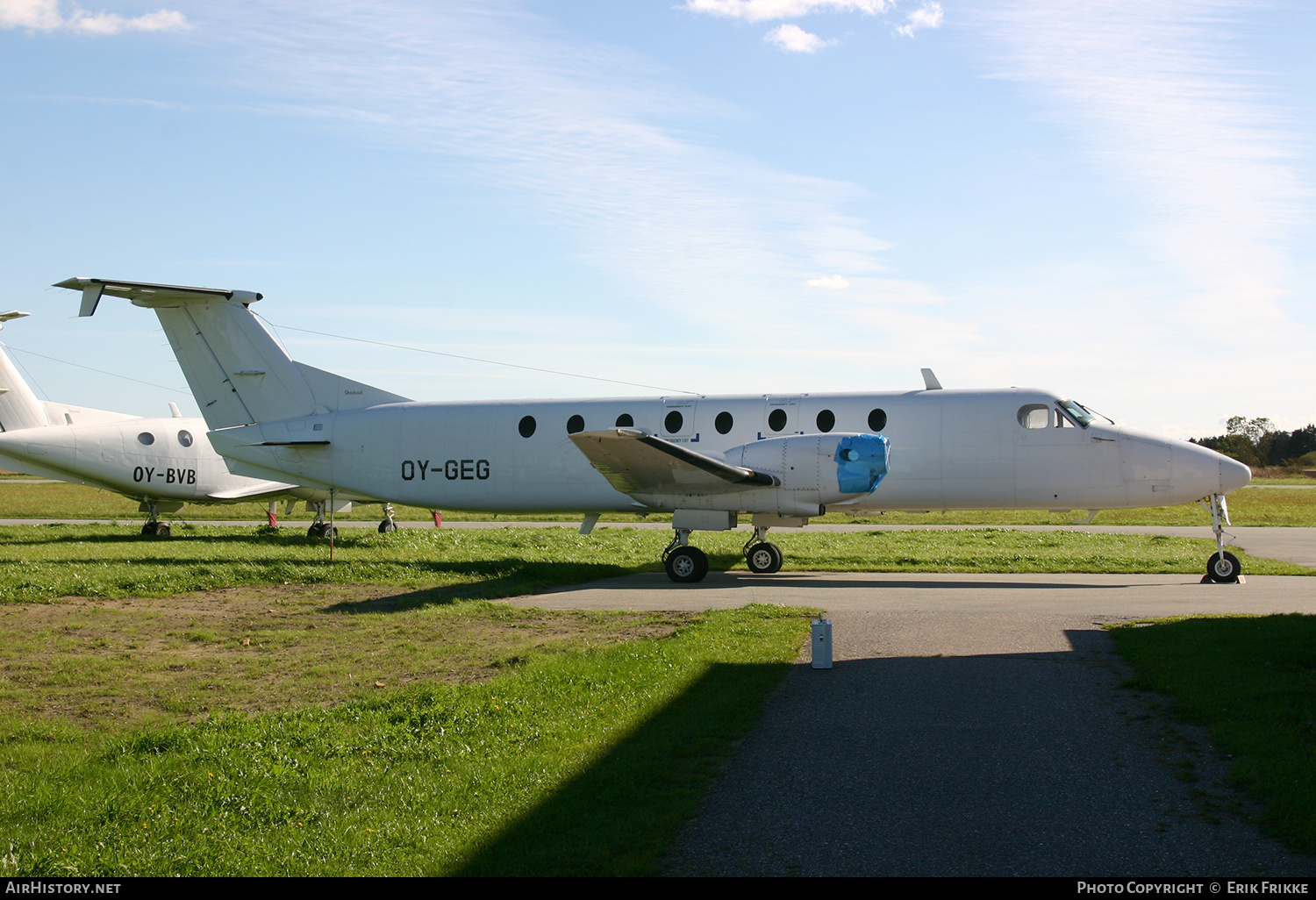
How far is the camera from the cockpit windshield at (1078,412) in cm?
1805

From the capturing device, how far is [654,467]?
17.6m

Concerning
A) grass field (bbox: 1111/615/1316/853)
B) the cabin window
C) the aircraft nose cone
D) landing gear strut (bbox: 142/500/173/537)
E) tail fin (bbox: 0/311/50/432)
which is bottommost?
grass field (bbox: 1111/615/1316/853)

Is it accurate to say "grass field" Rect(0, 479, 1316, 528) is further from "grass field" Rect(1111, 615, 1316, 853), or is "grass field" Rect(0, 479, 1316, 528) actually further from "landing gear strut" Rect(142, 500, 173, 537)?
"grass field" Rect(1111, 615, 1316, 853)

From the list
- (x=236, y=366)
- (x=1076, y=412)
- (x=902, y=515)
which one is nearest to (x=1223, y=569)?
(x=1076, y=412)

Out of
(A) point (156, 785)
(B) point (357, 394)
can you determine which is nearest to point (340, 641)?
(A) point (156, 785)

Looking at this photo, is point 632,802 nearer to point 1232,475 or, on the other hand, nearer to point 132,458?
point 1232,475

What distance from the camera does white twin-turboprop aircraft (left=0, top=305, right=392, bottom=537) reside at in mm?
26156

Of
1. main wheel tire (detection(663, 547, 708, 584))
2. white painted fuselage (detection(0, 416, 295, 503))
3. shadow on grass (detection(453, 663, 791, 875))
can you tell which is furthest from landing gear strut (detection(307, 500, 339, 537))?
shadow on grass (detection(453, 663, 791, 875))

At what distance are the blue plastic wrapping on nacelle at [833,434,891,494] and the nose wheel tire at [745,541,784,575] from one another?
258 centimetres

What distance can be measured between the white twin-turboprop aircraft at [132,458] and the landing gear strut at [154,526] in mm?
26

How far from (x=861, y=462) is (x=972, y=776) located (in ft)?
37.8

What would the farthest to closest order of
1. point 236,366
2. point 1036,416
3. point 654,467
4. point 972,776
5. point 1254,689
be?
point 236,366
point 1036,416
point 654,467
point 1254,689
point 972,776

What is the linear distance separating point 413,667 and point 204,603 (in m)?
5.96
